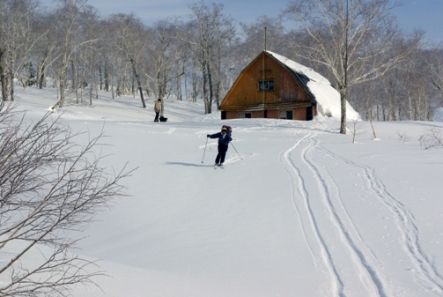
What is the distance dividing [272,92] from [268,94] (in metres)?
0.39

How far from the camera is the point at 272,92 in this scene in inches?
1384

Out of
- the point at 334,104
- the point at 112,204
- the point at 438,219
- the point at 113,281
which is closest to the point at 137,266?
the point at 113,281

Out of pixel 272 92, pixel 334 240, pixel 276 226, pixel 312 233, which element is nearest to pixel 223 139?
pixel 276 226

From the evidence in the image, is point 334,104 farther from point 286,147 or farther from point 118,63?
point 118,63

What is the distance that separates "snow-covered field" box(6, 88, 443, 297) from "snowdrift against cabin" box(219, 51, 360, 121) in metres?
16.8

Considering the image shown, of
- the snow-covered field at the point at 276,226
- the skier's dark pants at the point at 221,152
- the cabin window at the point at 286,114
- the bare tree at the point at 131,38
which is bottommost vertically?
the snow-covered field at the point at 276,226

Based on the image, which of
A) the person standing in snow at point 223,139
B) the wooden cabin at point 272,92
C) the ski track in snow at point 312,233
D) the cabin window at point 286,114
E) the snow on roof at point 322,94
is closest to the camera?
the ski track in snow at point 312,233

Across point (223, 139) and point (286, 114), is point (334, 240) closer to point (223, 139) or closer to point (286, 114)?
point (223, 139)

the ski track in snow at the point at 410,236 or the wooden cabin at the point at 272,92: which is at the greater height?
the wooden cabin at the point at 272,92

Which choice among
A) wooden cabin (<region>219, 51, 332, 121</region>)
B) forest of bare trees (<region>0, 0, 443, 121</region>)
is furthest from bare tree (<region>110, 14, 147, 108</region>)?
wooden cabin (<region>219, 51, 332, 121</region>)

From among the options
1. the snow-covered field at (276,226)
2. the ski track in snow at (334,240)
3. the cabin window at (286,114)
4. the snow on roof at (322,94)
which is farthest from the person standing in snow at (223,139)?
the cabin window at (286,114)

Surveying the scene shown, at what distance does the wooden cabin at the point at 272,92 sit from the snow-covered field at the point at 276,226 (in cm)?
1694

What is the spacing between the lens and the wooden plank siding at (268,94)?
34125mm

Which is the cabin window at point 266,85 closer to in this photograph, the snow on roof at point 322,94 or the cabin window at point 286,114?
the snow on roof at point 322,94
